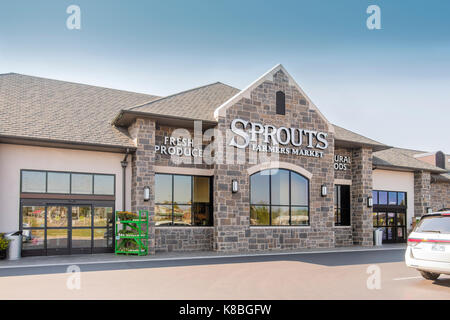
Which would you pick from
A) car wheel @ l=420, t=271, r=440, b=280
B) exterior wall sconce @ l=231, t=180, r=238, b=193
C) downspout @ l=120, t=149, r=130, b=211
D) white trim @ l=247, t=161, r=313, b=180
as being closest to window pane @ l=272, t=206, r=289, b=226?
white trim @ l=247, t=161, r=313, b=180

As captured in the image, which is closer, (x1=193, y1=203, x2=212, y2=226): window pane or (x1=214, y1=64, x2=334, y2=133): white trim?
(x1=214, y1=64, x2=334, y2=133): white trim

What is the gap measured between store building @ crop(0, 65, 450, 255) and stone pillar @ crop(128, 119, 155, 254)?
38 millimetres

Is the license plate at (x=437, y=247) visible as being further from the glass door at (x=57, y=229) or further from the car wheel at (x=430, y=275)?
the glass door at (x=57, y=229)

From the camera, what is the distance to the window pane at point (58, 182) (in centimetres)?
1571

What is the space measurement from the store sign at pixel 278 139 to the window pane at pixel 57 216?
6.90 meters

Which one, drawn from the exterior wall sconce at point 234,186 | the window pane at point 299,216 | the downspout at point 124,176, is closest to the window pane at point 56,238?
the downspout at point 124,176

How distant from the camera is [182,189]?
58.4 ft

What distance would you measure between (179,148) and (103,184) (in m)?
3.28

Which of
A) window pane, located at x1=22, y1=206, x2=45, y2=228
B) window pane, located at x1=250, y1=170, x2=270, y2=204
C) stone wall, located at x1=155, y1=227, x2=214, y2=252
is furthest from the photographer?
window pane, located at x1=250, y1=170, x2=270, y2=204

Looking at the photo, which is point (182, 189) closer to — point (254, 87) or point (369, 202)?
point (254, 87)

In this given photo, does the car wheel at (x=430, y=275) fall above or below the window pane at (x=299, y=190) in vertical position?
below

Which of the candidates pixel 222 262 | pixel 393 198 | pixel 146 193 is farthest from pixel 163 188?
pixel 393 198

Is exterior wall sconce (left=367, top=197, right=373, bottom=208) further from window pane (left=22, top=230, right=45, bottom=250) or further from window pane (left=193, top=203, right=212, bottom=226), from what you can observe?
window pane (left=22, top=230, right=45, bottom=250)

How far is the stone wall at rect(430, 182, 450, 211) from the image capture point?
27.0m
